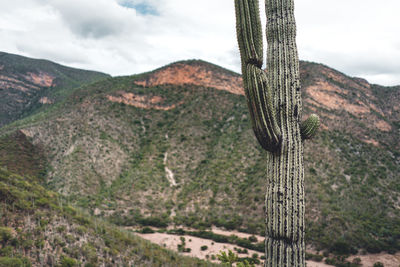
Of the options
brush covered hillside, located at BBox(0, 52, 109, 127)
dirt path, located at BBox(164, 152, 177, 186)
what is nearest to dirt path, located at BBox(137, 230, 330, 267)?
dirt path, located at BBox(164, 152, 177, 186)

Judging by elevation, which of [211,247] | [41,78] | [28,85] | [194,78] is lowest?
[211,247]

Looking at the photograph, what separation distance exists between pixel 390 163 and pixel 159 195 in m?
30.2

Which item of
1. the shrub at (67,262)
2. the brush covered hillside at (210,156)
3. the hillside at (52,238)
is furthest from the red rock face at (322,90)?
the shrub at (67,262)

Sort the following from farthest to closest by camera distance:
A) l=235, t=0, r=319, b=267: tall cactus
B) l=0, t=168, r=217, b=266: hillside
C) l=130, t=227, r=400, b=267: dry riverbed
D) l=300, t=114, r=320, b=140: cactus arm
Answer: l=130, t=227, r=400, b=267: dry riverbed < l=0, t=168, r=217, b=266: hillside < l=300, t=114, r=320, b=140: cactus arm < l=235, t=0, r=319, b=267: tall cactus

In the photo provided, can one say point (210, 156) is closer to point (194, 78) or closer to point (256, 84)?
point (194, 78)

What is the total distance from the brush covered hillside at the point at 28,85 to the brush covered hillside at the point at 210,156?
36.5 metres

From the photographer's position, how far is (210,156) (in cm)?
3622

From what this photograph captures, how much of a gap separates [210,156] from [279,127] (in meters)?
32.5

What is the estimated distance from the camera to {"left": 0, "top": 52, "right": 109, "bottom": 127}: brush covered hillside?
68750 millimetres

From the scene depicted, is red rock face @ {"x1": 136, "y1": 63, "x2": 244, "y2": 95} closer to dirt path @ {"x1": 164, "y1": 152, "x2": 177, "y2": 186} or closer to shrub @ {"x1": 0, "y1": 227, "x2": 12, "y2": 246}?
dirt path @ {"x1": 164, "y1": 152, "x2": 177, "y2": 186}

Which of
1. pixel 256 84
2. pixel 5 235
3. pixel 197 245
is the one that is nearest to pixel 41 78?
pixel 197 245

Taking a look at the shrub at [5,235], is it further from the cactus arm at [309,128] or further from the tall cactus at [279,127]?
the cactus arm at [309,128]

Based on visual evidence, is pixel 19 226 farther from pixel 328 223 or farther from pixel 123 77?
pixel 123 77

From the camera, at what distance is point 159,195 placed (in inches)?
1169
